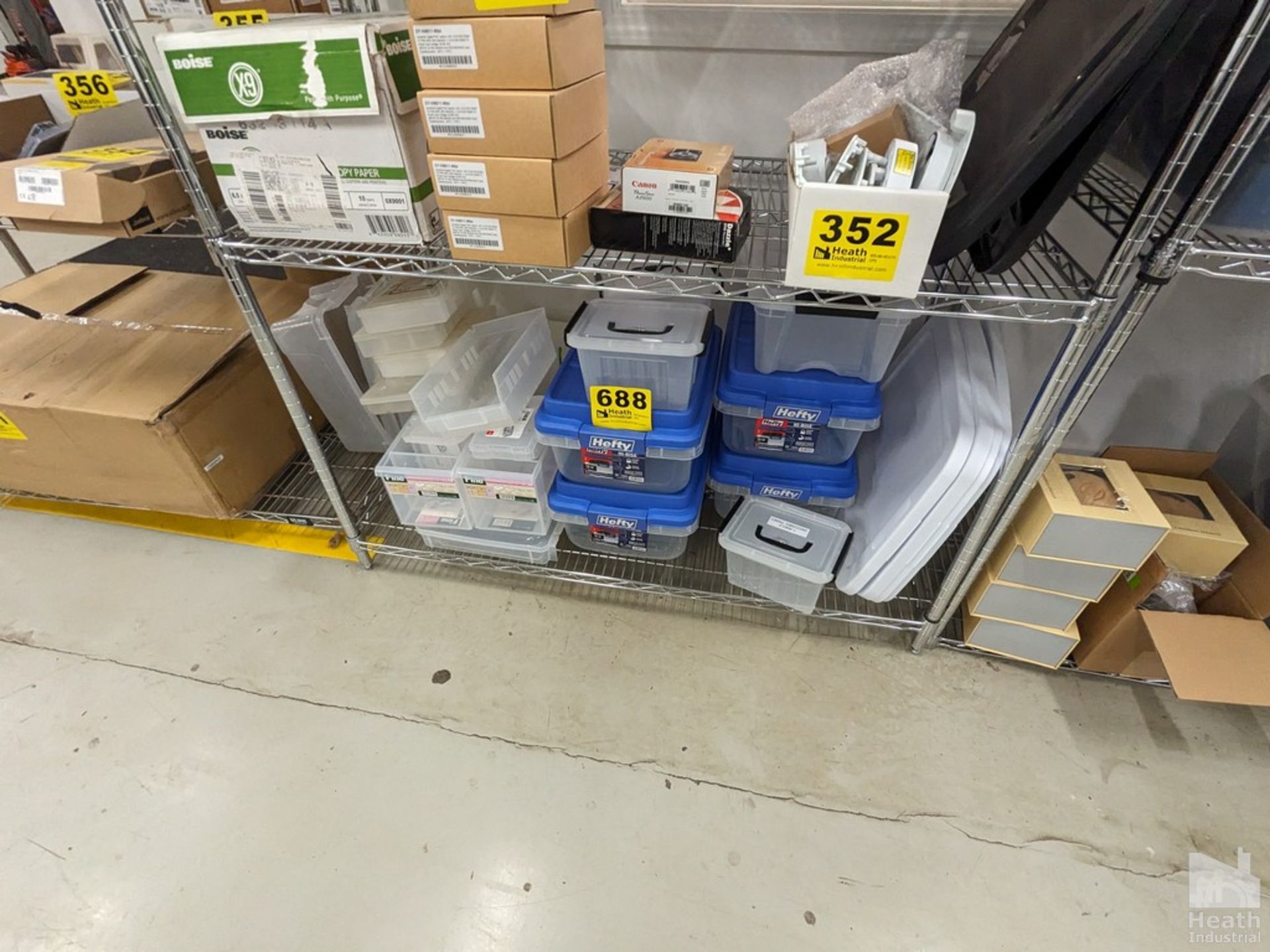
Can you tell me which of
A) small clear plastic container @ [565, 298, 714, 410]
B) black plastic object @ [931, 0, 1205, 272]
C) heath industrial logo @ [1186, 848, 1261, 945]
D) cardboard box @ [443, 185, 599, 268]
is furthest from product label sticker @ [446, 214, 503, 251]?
heath industrial logo @ [1186, 848, 1261, 945]

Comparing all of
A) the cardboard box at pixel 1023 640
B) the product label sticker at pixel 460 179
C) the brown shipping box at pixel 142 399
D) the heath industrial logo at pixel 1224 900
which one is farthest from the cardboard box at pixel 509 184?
the heath industrial logo at pixel 1224 900

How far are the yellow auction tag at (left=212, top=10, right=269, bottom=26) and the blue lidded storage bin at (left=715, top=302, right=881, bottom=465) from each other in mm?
1022

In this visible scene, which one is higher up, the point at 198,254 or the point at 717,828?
the point at 198,254

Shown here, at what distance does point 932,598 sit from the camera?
55.2 inches

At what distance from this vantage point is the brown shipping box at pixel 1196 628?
1.09m

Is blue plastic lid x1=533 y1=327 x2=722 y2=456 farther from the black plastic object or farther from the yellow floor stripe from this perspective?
the yellow floor stripe

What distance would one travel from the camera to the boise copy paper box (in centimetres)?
85

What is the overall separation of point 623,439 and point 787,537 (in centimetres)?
42

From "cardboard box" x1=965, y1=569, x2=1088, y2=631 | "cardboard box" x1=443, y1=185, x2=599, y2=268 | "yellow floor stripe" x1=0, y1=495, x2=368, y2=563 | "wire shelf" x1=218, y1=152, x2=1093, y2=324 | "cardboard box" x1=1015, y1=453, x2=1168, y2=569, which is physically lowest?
"yellow floor stripe" x1=0, y1=495, x2=368, y2=563

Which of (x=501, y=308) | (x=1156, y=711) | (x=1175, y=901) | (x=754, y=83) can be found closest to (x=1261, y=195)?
(x=754, y=83)

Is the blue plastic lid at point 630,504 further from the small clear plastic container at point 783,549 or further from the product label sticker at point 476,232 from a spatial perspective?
the product label sticker at point 476,232

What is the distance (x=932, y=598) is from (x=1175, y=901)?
24.2 inches

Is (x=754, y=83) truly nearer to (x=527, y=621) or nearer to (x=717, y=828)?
(x=527, y=621)

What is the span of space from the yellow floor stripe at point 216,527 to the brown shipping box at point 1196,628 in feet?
5.60
